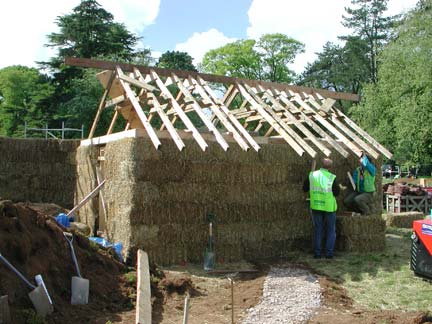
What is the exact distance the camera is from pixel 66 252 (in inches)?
255

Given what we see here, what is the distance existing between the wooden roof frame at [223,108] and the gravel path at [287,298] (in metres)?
2.27

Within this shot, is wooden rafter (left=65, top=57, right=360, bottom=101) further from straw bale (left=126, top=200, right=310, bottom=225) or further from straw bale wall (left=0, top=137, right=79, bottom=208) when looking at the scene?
straw bale wall (left=0, top=137, right=79, bottom=208)

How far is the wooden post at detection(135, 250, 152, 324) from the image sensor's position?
513cm

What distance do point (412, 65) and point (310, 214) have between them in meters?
19.0

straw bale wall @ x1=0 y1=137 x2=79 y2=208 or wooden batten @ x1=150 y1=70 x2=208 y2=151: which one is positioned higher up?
wooden batten @ x1=150 y1=70 x2=208 y2=151

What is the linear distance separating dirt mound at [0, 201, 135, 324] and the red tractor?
4373 millimetres

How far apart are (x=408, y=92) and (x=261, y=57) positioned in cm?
1956

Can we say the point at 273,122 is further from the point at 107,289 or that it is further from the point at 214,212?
the point at 107,289

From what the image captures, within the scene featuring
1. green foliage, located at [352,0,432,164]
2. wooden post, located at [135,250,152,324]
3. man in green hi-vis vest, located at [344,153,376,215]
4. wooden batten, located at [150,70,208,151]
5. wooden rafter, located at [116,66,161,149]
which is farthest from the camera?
green foliage, located at [352,0,432,164]

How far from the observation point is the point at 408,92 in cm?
2689

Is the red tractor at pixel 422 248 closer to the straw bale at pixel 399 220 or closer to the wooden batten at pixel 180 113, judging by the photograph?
the wooden batten at pixel 180 113

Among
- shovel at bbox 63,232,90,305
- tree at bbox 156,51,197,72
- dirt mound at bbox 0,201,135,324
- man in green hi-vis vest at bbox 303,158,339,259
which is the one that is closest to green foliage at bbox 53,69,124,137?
tree at bbox 156,51,197,72

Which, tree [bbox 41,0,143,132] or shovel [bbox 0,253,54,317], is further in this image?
tree [bbox 41,0,143,132]

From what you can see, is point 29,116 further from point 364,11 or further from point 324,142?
point 364,11
